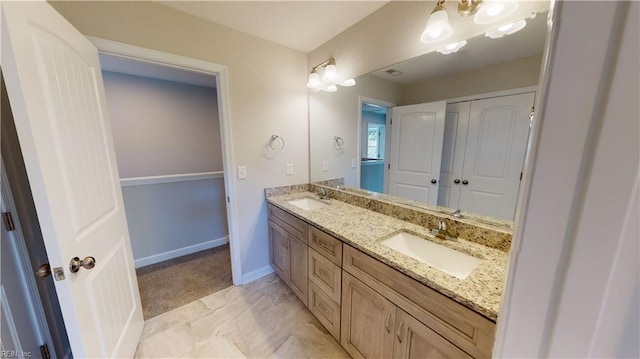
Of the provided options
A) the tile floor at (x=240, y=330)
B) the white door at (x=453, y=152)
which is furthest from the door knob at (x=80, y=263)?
the white door at (x=453, y=152)

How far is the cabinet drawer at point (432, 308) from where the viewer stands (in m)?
0.78

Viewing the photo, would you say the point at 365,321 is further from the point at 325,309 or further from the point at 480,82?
the point at 480,82

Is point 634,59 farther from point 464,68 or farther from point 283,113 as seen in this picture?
point 283,113

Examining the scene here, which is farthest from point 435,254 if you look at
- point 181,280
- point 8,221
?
point 181,280

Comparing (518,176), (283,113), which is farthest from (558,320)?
(283,113)

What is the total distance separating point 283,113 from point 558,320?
2.16 meters

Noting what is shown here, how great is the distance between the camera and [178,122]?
2.64 m

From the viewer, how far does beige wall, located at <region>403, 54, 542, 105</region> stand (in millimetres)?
1042

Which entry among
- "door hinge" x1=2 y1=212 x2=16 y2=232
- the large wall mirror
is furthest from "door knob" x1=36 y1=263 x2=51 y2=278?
the large wall mirror

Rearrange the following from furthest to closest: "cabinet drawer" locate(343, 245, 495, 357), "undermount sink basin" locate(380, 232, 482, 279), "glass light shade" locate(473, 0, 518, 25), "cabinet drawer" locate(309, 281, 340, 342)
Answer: "cabinet drawer" locate(309, 281, 340, 342)
"undermount sink basin" locate(380, 232, 482, 279)
"glass light shade" locate(473, 0, 518, 25)
"cabinet drawer" locate(343, 245, 495, 357)

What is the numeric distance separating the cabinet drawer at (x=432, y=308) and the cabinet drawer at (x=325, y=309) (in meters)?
0.42

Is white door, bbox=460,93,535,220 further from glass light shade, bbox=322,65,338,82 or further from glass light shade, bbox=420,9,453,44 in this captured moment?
glass light shade, bbox=322,65,338,82

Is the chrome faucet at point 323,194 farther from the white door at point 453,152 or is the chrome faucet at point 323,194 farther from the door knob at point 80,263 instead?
the door knob at point 80,263

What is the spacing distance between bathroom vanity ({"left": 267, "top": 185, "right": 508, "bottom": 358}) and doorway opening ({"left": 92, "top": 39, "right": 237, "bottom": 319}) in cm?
89
